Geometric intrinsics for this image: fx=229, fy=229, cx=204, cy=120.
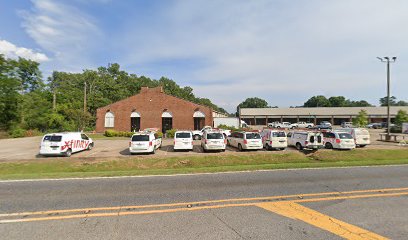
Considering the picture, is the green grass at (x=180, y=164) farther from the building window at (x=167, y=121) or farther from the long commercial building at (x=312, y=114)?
the long commercial building at (x=312, y=114)

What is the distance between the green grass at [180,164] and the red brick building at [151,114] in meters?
23.4

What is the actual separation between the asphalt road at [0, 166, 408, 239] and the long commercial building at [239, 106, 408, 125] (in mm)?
60218

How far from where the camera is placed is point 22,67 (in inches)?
1719

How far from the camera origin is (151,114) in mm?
38969

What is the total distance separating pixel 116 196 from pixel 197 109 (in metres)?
31.4

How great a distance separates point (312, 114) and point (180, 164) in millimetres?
62970

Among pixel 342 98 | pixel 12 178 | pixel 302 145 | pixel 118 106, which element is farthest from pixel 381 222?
pixel 342 98

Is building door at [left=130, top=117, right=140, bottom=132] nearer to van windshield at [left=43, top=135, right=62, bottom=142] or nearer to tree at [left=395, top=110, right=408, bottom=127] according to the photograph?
van windshield at [left=43, top=135, right=62, bottom=142]

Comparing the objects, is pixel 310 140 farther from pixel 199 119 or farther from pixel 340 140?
pixel 199 119

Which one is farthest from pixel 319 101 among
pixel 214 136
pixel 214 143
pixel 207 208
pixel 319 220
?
pixel 207 208

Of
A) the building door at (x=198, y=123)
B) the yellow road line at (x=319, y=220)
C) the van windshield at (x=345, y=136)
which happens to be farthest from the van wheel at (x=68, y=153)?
the building door at (x=198, y=123)

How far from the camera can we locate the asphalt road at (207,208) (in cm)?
476

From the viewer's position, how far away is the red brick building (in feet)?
126

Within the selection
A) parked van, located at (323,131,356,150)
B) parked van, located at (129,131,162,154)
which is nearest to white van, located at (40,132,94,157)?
parked van, located at (129,131,162,154)
